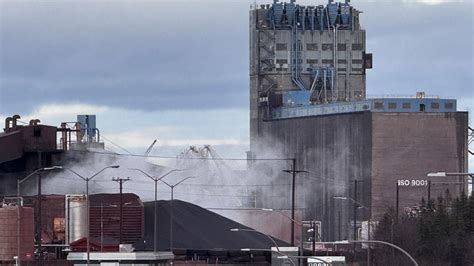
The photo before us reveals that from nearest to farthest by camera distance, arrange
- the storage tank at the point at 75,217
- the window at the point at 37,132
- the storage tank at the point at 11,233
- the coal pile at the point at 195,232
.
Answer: the storage tank at the point at 11,233 → the storage tank at the point at 75,217 → the coal pile at the point at 195,232 → the window at the point at 37,132

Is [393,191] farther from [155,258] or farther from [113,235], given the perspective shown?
[155,258]

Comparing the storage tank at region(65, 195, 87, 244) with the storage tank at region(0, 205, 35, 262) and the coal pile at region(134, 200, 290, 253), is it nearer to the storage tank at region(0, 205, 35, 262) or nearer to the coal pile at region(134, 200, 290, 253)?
the coal pile at region(134, 200, 290, 253)

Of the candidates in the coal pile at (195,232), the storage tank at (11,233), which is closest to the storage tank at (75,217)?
the coal pile at (195,232)

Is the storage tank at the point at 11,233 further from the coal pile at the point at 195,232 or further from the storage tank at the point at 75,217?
the coal pile at the point at 195,232

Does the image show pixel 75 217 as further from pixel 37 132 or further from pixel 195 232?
pixel 37 132

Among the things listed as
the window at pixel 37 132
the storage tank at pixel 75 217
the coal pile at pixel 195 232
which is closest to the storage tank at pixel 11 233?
the storage tank at pixel 75 217

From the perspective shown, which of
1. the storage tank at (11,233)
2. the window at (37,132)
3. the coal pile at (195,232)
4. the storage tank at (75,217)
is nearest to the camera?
the storage tank at (11,233)

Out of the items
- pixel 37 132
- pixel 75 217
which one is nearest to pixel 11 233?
pixel 75 217

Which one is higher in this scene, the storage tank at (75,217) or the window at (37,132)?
the window at (37,132)

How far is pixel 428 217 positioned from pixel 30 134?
165ft

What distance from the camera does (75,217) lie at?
5768 inches

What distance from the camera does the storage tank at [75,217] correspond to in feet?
475

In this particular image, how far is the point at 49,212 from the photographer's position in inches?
5979

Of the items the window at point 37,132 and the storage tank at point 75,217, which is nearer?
the storage tank at point 75,217
